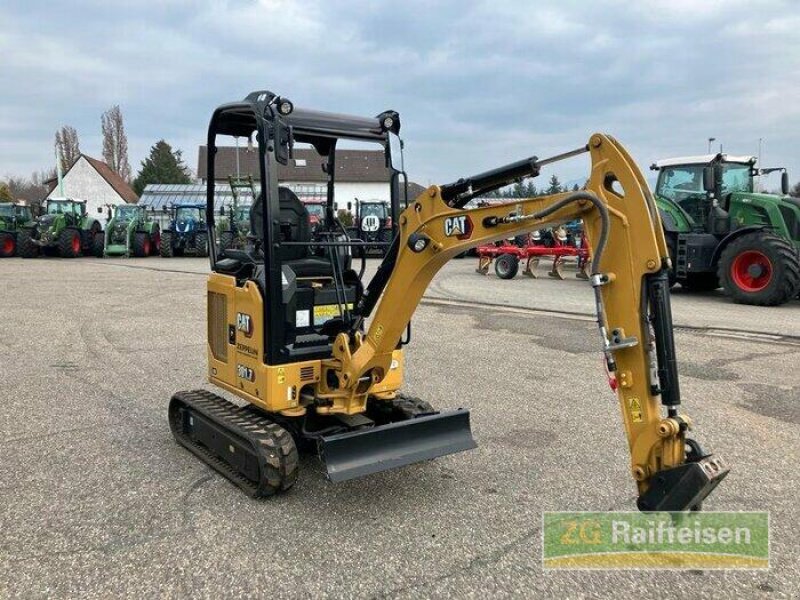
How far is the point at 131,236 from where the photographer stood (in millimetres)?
28688

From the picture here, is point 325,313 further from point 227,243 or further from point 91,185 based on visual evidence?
point 91,185

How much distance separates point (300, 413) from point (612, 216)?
2.47 meters

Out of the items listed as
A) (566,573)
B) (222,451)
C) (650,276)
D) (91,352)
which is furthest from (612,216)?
(91,352)

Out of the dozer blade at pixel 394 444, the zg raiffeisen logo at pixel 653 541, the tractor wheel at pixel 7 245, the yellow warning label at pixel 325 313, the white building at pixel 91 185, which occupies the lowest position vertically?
the zg raiffeisen logo at pixel 653 541

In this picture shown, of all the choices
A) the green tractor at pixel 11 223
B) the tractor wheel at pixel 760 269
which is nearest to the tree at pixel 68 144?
the green tractor at pixel 11 223

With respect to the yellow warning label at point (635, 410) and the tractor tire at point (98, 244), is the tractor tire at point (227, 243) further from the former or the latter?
the tractor tire at point (98, 244)

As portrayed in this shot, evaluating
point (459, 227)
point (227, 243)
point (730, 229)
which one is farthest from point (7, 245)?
point (459, 227)

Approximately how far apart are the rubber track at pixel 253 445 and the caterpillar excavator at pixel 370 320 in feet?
0.04

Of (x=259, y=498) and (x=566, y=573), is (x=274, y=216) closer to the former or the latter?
(x=259, y=498)

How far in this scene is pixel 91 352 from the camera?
28.1 ft

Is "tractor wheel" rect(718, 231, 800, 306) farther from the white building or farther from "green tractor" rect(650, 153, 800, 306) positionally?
the white building

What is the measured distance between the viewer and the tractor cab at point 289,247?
4203mm

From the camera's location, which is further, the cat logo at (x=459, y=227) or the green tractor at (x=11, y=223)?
the green tractor at (x=11, y=223)

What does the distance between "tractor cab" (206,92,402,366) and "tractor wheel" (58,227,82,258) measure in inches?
977
